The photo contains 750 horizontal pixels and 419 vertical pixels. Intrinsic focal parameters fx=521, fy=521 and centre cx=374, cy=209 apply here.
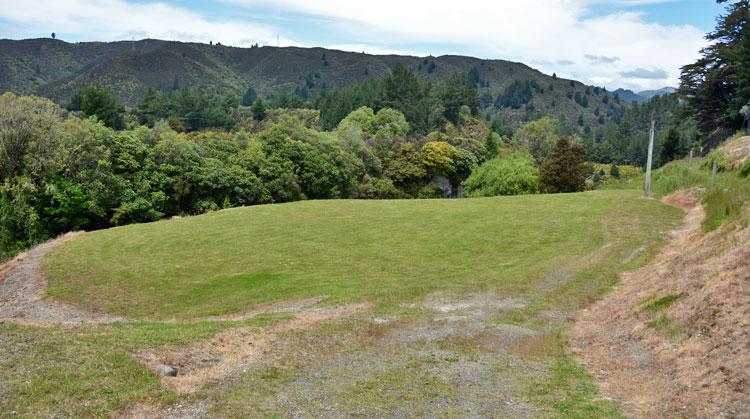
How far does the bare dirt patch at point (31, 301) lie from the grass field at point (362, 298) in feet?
2.41

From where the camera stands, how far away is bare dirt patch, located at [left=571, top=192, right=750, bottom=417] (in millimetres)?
10508

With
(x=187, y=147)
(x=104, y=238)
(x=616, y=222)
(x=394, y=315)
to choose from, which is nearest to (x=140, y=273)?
(x=104, y=238)

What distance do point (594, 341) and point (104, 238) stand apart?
3420 centimetres

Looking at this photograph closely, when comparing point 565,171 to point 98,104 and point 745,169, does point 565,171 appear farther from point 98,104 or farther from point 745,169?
point 98,104

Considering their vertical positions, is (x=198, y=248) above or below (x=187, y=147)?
below

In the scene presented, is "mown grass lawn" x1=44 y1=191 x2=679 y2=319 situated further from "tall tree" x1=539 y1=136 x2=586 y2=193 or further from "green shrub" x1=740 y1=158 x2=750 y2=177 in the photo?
"tall tree" x1=539 y1=136 x2=586 y2=193

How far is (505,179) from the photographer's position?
7569 centimetres

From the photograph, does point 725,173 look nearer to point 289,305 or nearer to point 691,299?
point 691,299

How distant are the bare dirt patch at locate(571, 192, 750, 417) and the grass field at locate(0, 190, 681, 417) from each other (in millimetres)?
893

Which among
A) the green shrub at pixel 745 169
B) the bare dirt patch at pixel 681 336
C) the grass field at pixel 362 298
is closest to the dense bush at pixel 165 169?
the grass field at pixel 362 298

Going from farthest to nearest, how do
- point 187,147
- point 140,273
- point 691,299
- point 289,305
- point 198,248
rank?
point 187,147
point 198,248
point 140,273
point 289,305
point 691,299

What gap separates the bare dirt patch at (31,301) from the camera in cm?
2336

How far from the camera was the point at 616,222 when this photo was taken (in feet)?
109

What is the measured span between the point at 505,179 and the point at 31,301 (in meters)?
61.8
